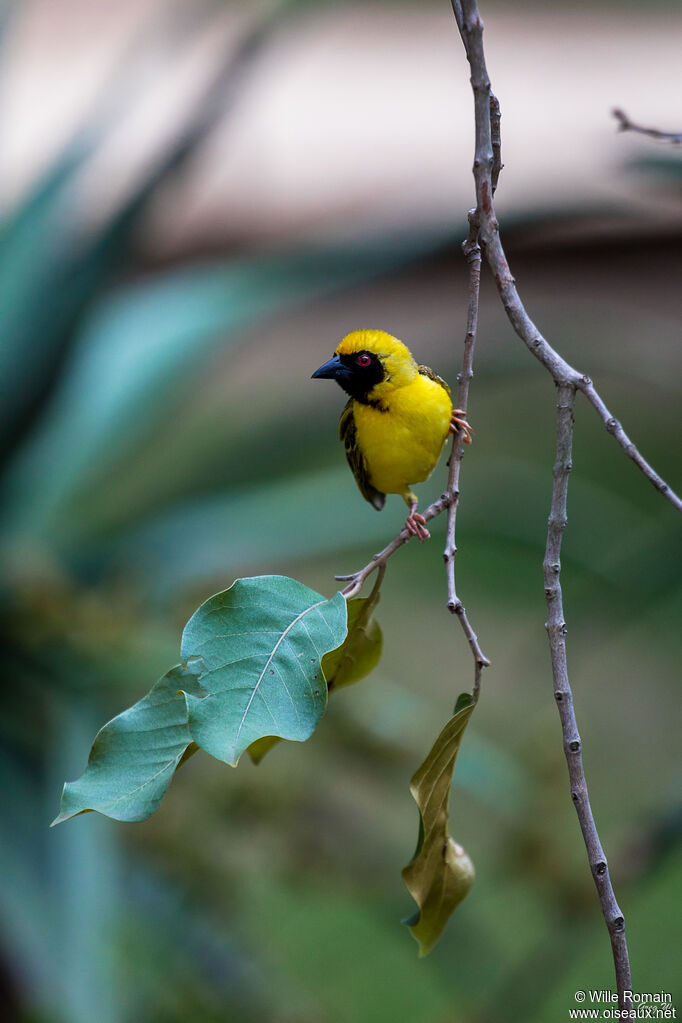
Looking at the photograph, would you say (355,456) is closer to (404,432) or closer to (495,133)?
(404,432)

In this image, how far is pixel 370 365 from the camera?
695 mm

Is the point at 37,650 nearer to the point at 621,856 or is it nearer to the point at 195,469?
the point at 195,469

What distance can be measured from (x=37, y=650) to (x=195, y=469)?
599mm

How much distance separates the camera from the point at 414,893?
0.58 m

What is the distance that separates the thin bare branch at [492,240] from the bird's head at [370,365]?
14 centimetres

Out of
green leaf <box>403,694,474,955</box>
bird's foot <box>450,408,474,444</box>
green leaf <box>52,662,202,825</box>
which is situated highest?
bird's foot <box>450,408,474,444</box>

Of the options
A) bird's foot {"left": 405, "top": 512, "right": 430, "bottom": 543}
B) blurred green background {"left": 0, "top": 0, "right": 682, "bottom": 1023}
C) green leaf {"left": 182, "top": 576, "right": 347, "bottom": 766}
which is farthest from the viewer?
blurred green background {"left": 0, "top": 0, "right": 682, "bottom": 1023}

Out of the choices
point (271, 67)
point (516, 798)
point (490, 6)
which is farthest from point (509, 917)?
point (490, 6)

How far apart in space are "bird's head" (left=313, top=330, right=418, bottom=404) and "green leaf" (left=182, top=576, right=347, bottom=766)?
0.58 ft

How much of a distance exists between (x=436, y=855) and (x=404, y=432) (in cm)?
29

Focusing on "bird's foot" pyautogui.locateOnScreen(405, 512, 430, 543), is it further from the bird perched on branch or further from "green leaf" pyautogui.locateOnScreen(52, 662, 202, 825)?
"green leaf" pyautogui.locateOnScreen(52, 662, 202, 825)

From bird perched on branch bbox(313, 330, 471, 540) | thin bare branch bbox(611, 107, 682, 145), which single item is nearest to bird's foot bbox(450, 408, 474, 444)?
bird perched on branch bbox(313, 330, 471, 540)

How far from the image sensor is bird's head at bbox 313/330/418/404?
2.24 ft

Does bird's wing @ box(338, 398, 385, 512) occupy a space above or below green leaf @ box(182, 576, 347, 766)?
above
